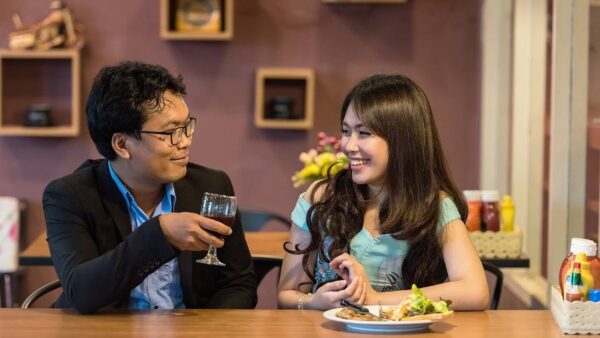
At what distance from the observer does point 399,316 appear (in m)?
2.13

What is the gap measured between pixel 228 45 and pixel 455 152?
4.10ft

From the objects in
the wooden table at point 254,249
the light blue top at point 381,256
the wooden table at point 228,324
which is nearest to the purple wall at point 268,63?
the wooden table at point 254,249

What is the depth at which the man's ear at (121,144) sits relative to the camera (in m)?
2.54

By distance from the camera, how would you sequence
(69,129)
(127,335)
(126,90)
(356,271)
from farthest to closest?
(69,129) → (126,90) → (356,271) → (127,335)

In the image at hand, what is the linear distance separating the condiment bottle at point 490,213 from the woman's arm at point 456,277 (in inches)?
48.1

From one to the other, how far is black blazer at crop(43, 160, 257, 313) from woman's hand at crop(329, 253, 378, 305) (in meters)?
0.36

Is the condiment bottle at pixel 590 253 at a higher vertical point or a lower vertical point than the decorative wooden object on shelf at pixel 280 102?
lower

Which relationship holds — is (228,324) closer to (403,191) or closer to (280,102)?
(403,191)

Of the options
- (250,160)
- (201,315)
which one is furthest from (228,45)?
(201,315)

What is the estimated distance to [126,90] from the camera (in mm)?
2496

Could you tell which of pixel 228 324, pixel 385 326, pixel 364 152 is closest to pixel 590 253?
pixel 385 326

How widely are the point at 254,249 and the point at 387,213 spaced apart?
124cm

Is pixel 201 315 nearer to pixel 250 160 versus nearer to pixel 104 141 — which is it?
pixel 104 141

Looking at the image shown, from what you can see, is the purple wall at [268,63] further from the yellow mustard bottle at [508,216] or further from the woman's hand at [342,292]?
the woman's hand at [342,292]
